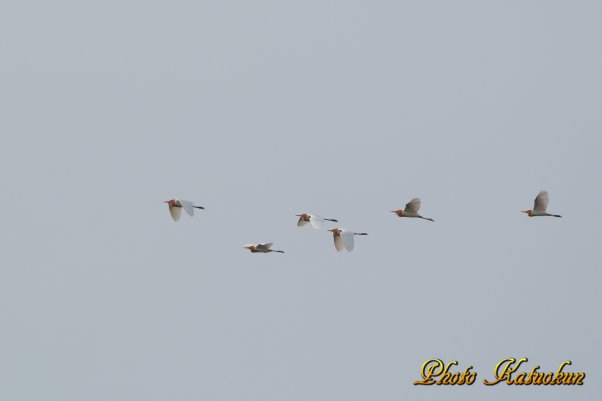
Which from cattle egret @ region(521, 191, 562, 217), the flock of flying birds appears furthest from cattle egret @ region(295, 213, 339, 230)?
cattle egret @ region(521, 191, 562, 217)

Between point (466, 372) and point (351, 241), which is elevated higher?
point (351, 241)

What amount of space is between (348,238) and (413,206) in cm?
304

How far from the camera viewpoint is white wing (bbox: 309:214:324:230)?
141 ft

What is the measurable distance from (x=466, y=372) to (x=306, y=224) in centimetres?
771

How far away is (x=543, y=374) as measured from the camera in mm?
45969

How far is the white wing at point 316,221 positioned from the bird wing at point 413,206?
3097 millimetres

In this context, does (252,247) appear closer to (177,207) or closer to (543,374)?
(177,207)

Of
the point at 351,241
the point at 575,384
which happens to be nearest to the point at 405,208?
the point at 351,241

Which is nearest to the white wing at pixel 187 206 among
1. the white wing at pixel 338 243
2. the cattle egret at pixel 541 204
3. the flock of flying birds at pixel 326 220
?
the flock of flying birds at pixel 326 220

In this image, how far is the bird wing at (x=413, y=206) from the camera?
146 feet

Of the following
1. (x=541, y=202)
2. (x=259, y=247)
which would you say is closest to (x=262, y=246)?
(x=259, y=247)

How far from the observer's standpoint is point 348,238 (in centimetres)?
4316

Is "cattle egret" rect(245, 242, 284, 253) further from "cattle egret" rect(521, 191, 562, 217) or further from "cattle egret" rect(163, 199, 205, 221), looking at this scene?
"cattle egret" rect(521, 191, 562, 217)

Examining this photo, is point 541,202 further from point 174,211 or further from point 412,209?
point 174,211
